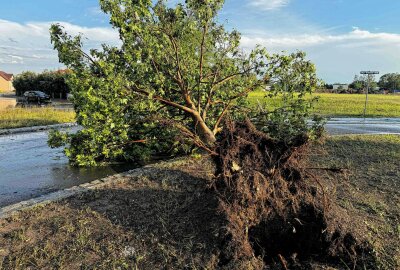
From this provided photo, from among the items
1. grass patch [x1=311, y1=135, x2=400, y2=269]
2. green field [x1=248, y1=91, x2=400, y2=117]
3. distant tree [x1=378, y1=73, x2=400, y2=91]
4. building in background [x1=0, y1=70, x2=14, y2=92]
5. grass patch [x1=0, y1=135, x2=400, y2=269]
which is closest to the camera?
grass patch [x1=0, y1=135, x2=400, y2=269]

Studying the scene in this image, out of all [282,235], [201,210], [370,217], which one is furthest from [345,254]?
[201,210]

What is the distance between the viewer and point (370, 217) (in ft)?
14.6

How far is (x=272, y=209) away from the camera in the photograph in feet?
12.7

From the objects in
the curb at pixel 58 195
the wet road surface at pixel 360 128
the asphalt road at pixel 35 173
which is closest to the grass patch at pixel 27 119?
the asphalt road at pixel 35 173

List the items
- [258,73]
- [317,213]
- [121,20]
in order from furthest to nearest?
[258,73]
[121,20]
[317,213]

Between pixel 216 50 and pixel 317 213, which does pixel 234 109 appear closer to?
pixel 216 50

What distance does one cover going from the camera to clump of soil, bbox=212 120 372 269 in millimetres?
3539

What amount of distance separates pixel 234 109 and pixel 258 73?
3.46 feet

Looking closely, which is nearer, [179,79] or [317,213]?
[317,213]

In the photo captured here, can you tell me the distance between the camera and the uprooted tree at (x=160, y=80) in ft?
22.4

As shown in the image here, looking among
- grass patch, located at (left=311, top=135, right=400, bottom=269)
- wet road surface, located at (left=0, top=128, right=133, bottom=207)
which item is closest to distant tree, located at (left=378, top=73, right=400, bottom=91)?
grass patch, located at (left=311, top=135, right=400, bottom=269)

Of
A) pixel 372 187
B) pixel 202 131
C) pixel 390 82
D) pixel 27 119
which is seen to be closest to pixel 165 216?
pixel 202 131

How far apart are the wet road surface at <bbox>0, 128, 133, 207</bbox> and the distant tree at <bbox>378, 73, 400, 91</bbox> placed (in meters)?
112

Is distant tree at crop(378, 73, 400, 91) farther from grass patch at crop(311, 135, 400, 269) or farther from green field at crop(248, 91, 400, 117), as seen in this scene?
grass patch at crop(311, 135, 400, 269)
